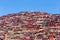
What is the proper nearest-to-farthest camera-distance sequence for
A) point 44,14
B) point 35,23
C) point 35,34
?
point 35,34 < point 35,23 < point 44,14

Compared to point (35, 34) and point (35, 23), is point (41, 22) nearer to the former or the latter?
point (35, 23)

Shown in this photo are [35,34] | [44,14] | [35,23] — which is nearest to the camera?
[35,34]

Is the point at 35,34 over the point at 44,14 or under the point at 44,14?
under

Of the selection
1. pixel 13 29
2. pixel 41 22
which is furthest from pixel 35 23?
pixel 13 29

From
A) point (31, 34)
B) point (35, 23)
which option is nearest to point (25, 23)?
point (35, 23)

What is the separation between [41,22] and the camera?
2681 cm

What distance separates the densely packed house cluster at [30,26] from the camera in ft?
79.7

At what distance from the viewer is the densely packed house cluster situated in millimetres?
24281

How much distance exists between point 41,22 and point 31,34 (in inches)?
104

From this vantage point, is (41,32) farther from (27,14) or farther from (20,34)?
(27,14)

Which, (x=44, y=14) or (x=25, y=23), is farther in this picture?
(x=44, y=14)

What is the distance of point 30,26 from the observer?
25734 mm

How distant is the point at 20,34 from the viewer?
24734mm

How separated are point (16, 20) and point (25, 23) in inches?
55.7
